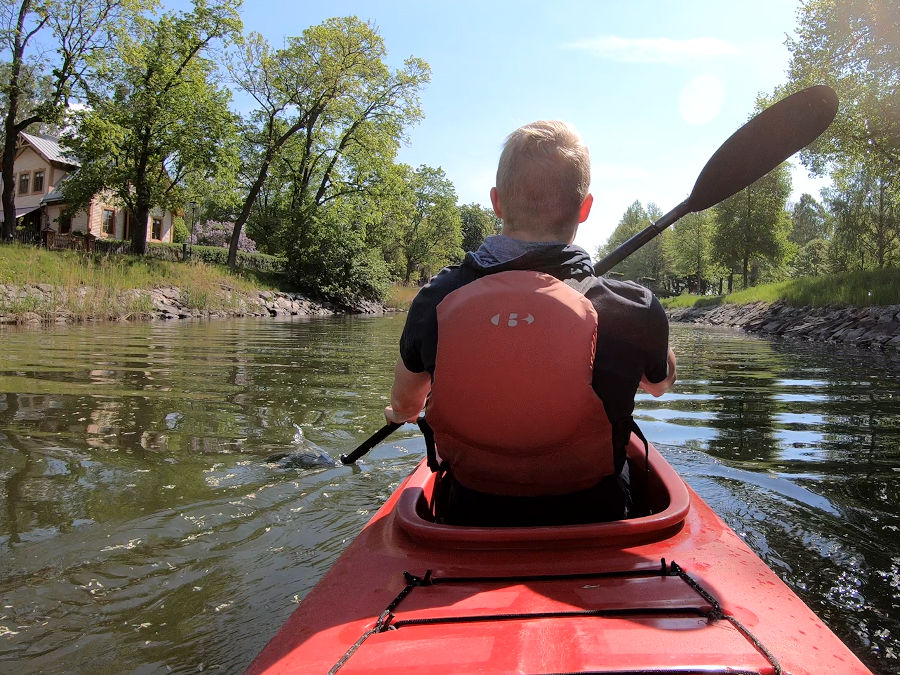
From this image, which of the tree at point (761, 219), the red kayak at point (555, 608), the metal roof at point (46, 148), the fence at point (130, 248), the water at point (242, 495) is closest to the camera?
the red kayak at point (555, 608)

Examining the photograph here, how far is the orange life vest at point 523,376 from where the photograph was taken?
60.2 inches

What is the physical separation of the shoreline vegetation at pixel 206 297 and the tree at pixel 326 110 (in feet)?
15.0

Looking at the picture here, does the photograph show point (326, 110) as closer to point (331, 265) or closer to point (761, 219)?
point (331, 265)

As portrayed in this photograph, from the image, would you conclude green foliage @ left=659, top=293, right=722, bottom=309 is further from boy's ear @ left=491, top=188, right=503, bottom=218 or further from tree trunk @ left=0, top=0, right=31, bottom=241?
boy's ear @ left=491, top=188, right=503, bottom=218

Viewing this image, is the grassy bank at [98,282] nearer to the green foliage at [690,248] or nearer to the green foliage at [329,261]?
the green foliage at [329,261]

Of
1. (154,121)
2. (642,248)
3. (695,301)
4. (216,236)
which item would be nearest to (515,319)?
(154,121)

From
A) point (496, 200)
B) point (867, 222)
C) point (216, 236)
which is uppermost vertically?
point (867, 222)

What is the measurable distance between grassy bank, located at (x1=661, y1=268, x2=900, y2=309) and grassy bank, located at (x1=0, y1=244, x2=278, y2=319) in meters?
18.1

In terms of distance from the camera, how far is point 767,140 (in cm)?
312

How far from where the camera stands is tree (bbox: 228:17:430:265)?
26.5 m

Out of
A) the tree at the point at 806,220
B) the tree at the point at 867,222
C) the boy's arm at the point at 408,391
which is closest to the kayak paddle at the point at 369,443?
the boy's arm at the point at 408,391

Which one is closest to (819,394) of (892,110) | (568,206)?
(568,206)

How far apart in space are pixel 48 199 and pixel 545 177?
4055 cm

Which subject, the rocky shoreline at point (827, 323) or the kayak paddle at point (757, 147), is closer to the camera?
the kayak paddle at point (757, 147)
